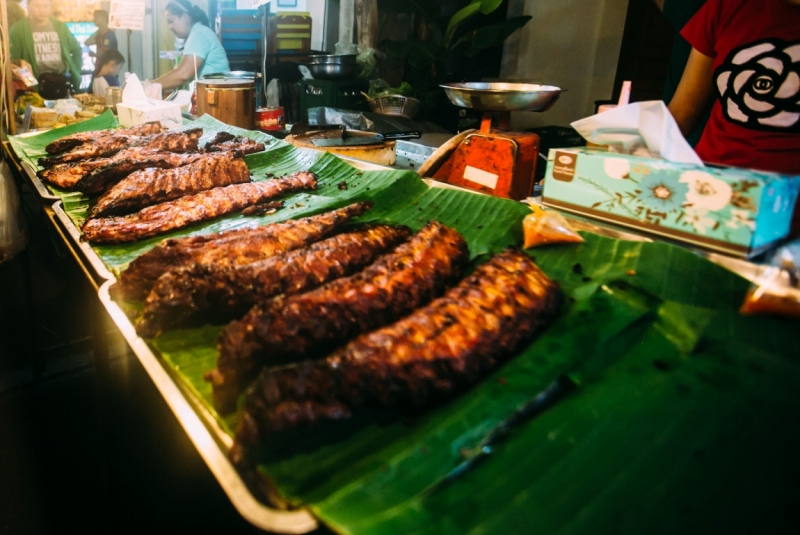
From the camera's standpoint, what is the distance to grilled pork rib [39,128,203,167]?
14.6 ft

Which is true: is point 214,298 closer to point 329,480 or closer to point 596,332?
point 329,480

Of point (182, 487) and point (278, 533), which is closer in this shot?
point (278, 533)

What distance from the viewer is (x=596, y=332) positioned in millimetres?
1925

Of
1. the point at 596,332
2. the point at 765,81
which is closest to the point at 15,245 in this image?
the point at 596,332

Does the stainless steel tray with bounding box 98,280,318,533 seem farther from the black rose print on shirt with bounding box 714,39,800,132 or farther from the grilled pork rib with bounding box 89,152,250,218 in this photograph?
the black rose print on shirt with bounding box 714,39,800,132

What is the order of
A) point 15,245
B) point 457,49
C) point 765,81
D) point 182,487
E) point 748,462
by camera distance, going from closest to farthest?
point 748,462 < point 765,81 < point 182,487 < point 15,245 < point 457,49

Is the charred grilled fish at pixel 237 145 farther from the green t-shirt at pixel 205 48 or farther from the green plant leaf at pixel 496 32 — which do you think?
the green plant leaf at pixel 496 32

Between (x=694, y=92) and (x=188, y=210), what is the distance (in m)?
3.68

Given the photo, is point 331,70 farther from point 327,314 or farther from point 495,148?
point 327,314

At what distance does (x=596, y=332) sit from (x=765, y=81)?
2.12 metres

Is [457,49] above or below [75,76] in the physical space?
above

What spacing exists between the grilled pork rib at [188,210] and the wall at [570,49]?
20.1 feet

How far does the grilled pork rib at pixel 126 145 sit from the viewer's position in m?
4.44

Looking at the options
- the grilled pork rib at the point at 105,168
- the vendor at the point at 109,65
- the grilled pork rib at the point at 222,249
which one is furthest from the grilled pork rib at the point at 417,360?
the vendor at the point at 109,65
